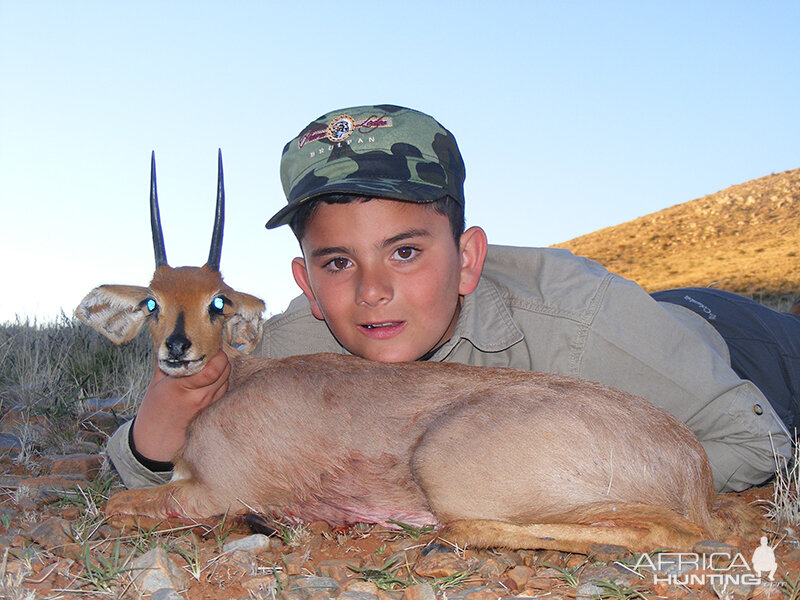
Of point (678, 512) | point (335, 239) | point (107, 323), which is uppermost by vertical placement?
point (335, 239)

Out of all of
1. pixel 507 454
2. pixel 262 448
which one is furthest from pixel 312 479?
pixel 507 454

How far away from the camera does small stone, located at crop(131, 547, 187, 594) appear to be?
3.19m

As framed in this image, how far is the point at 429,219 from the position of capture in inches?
173

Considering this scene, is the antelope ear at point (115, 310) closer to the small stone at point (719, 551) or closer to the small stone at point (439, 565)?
the small stone at point (439, 565)

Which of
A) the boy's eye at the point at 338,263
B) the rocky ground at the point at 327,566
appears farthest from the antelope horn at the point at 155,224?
the rocky ground at the point at 327,566

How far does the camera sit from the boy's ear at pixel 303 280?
5.02 metres

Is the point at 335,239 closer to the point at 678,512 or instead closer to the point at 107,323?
the point at 107,323

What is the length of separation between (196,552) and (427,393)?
1405mm

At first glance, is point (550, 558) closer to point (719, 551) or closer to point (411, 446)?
point (719, 551)

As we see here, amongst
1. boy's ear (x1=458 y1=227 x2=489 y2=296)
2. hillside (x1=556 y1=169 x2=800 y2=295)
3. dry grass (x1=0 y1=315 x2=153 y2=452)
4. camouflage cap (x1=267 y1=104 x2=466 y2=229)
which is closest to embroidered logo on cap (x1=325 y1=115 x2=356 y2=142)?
camouflage cap (x1=267 y1=104 x2=466 y2=229)

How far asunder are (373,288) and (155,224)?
1.50m

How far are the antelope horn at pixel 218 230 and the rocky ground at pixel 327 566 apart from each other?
1620 mm

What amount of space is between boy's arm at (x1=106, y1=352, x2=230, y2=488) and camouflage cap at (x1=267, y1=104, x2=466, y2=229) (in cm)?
104
